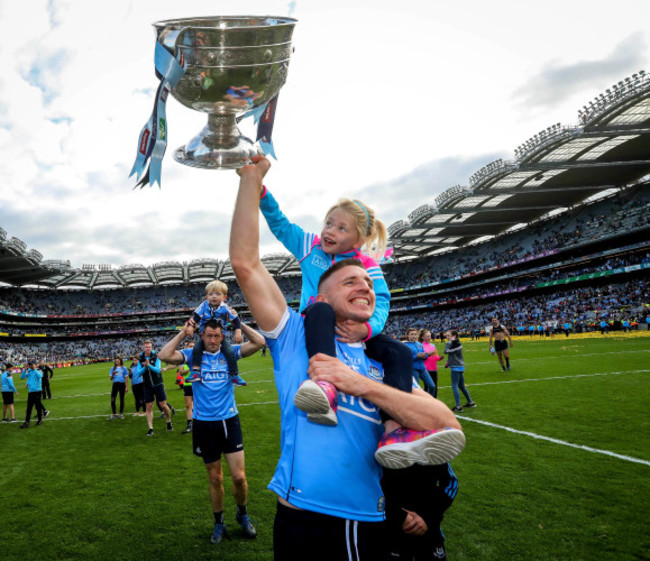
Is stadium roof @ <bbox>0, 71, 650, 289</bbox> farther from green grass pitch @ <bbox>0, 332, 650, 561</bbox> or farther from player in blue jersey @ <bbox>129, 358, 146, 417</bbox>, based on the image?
player in blue jersey @ <bbox>129, 358, 146, 417</bbox>

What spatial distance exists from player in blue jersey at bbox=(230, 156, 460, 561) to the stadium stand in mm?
32462

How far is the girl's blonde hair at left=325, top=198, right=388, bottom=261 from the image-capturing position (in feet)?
8.34

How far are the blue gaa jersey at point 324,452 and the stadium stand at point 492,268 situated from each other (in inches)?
1280

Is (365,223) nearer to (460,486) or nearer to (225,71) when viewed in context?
(225,71)

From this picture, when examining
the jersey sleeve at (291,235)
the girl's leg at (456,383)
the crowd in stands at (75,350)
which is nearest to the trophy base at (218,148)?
the jersey sleeve at (291,235)

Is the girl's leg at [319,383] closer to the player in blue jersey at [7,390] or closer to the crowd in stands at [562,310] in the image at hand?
the player in blue jersey at [7,390]

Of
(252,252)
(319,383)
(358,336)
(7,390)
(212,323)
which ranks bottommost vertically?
(7,390)

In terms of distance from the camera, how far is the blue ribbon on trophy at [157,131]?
1615mm

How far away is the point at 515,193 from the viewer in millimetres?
42000

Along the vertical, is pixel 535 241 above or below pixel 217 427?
above

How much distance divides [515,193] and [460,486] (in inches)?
1634

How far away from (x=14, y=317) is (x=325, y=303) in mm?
78345

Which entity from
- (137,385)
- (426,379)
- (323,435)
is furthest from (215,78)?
(137,385)

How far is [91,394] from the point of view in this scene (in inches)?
768
